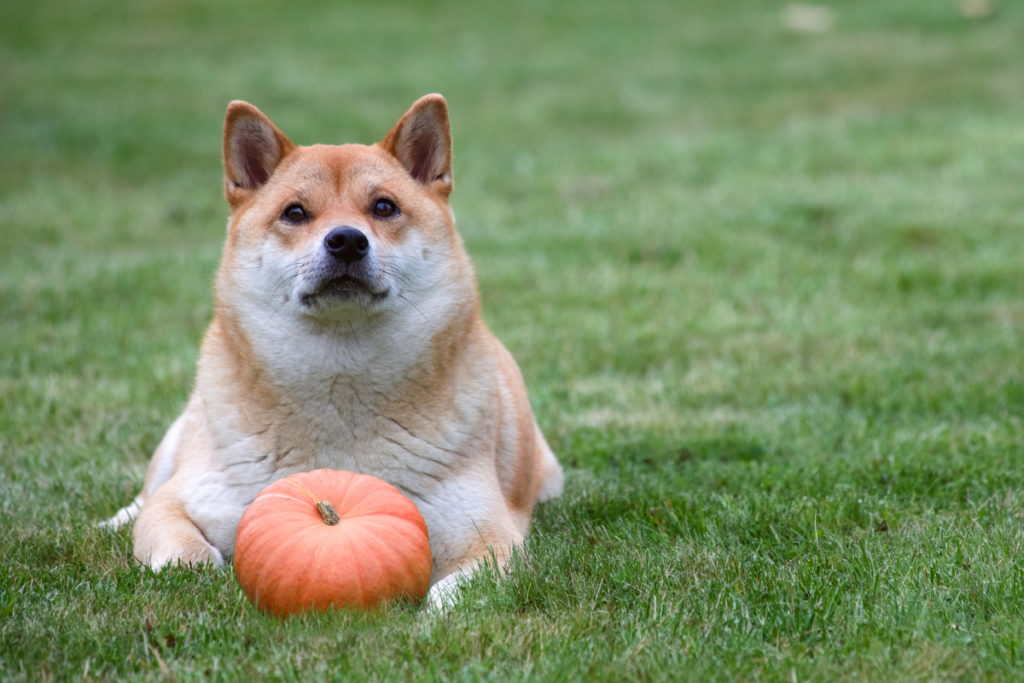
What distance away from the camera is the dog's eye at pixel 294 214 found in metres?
3.94

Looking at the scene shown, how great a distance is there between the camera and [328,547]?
3.23m

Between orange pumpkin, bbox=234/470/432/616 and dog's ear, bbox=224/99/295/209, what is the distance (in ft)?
4.52

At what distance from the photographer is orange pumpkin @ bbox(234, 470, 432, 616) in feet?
10.5

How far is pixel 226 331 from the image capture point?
13.3 ft

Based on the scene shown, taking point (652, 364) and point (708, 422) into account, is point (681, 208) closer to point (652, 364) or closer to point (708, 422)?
point (652, 364)

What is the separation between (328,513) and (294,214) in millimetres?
1246

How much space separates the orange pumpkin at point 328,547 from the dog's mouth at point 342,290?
66 centimetres

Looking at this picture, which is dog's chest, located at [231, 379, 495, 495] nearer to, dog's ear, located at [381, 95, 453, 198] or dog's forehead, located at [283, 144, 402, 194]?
dog's forehead, located at [283, 144, 402, 194]

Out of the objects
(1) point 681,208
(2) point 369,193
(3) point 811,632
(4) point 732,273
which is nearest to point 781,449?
(3) point 811,632

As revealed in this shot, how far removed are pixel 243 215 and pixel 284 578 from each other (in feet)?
5.20

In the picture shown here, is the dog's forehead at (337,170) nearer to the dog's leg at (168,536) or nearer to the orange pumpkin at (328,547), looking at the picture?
the orange pumpkin at (328,547)

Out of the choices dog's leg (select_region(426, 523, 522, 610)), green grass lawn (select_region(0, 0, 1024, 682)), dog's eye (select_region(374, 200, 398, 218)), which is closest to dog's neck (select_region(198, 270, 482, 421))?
dog's eye (select_region(374, 200, 398, 218))

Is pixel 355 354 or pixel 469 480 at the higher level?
pixel 355 354

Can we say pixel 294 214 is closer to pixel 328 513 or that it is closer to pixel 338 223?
pixel 338 223
